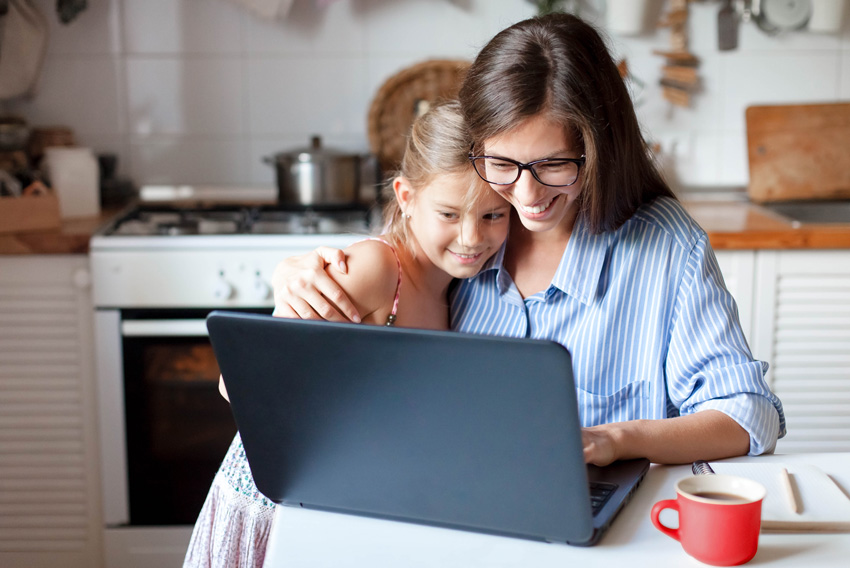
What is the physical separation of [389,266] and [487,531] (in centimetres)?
50

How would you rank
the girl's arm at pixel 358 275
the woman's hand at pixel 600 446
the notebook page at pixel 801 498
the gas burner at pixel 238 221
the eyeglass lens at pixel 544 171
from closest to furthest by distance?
the notebook page at pixel 801 498, the woman's hand at pixel 600 446, the eyeglass lens at pixel 544 171, the girl's arm at pixel 358 275, the gas burner at pixel 238 221

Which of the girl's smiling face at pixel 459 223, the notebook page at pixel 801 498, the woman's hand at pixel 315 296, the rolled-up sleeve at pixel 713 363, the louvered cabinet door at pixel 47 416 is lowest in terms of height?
the louvered cabinet door at pixel 47 416

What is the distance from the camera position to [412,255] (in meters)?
1.32

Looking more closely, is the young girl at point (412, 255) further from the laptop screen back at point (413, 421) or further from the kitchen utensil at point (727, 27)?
the kitchen utensil at point (727, 27)

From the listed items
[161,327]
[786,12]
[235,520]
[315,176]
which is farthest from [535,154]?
[786,12]

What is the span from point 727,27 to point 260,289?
1564 millimetres

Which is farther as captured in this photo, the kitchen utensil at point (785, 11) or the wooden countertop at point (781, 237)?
the kitchen utensil at point (785, 11)

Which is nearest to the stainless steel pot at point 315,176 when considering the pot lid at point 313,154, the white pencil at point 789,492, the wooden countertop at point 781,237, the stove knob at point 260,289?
the pot lid at point 313,154

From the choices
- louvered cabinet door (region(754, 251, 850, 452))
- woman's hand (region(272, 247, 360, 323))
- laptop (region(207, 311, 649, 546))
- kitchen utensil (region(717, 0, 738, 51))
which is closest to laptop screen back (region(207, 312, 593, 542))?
laptop (region(207, 311, 649, 546))

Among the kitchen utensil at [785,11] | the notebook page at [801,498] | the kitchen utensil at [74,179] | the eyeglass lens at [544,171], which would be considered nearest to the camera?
the notebook page at [801,498]

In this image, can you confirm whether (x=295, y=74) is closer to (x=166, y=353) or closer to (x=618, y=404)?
(x=166, y=353)

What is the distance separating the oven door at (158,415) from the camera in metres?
2.08

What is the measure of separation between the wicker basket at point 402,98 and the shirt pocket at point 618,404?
1442 millimetres

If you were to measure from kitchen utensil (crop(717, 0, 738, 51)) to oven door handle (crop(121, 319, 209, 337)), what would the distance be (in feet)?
5.54
